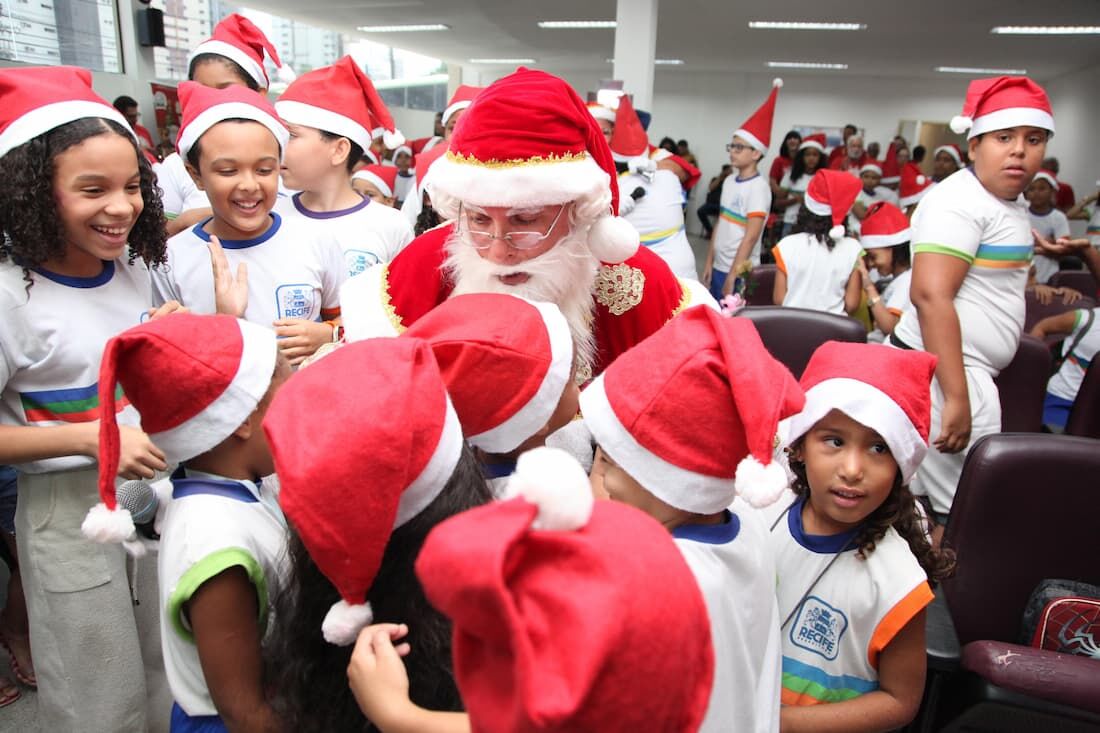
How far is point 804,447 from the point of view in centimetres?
135

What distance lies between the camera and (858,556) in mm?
1268

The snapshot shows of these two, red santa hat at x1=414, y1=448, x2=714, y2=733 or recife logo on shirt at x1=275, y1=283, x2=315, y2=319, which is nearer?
red santa hat at x1=414, y1=448, x2=714, y2=733

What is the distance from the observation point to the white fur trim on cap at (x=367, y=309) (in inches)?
57.1

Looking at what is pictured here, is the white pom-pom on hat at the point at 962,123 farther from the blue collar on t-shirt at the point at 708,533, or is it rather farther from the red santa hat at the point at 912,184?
the red santa hat at the point at 912,184

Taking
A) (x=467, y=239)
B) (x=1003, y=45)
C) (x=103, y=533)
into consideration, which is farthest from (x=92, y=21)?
(x=1003, y=45)

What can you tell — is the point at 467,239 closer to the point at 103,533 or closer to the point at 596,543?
the point at 103,533

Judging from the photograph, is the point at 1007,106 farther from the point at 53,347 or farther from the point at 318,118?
the point at 53,347

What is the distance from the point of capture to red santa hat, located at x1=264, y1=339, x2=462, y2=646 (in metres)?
0.72

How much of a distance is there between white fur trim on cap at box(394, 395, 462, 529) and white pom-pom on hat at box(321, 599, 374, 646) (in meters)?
0.10

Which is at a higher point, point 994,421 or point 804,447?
point 804,447

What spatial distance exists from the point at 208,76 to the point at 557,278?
6.48ft

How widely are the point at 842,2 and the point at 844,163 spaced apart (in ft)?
5.65

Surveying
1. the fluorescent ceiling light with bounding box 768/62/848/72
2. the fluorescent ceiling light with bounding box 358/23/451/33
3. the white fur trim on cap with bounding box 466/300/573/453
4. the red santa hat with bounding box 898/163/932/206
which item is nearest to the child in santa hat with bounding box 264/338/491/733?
the white fur trim on cap with bounding box 466/300/573/453

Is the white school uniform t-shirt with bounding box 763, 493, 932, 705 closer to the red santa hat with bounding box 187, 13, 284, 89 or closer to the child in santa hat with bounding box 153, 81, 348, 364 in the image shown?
the child in santa hat with bounding box 153, 81, 348, 364
